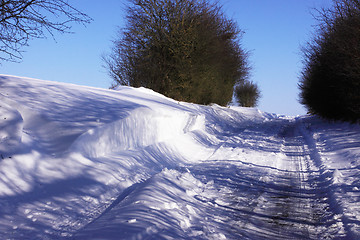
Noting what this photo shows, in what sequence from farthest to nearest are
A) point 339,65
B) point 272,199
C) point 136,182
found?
point 339,65, point 136,182, point 272,199

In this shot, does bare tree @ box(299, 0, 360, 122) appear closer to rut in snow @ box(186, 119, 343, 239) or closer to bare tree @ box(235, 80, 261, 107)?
rut in snow @ box(186, 119, 343, 239)

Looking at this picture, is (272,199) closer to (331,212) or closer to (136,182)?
(331,212)

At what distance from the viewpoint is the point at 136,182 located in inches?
256

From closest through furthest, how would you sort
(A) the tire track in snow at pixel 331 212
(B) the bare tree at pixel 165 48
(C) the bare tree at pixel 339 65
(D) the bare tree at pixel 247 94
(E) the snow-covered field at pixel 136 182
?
(A) the tire track in snow at pixel 331 212, (E) the snow-covered field at pixel 136 182, (C) the bare tree at pixel 339 65, (B) the bare tree at pixel 165 48, (D) the bare tree at pixel 247 94

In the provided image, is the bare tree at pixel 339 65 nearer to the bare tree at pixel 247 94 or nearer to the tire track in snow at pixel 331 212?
the tire track in snow at pixel 331 212

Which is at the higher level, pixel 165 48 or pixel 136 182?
pixel 165 48

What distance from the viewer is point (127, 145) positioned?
28.4 ft

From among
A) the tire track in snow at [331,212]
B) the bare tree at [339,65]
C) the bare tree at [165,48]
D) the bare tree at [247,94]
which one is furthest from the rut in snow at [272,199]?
the bare tree at [247,94]

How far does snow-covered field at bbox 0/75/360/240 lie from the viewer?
4.27 m

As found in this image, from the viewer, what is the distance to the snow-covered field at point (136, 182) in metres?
4.27

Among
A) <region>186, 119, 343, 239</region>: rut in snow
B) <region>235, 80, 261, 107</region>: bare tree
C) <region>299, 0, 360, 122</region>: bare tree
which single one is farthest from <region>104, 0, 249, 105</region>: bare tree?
<region>235, 80, 261, 107</region>: bare tree

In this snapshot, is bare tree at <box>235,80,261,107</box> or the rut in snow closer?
the rut in snow

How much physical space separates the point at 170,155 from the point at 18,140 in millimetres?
4559

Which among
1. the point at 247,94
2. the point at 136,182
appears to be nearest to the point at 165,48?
the point at 136,182
